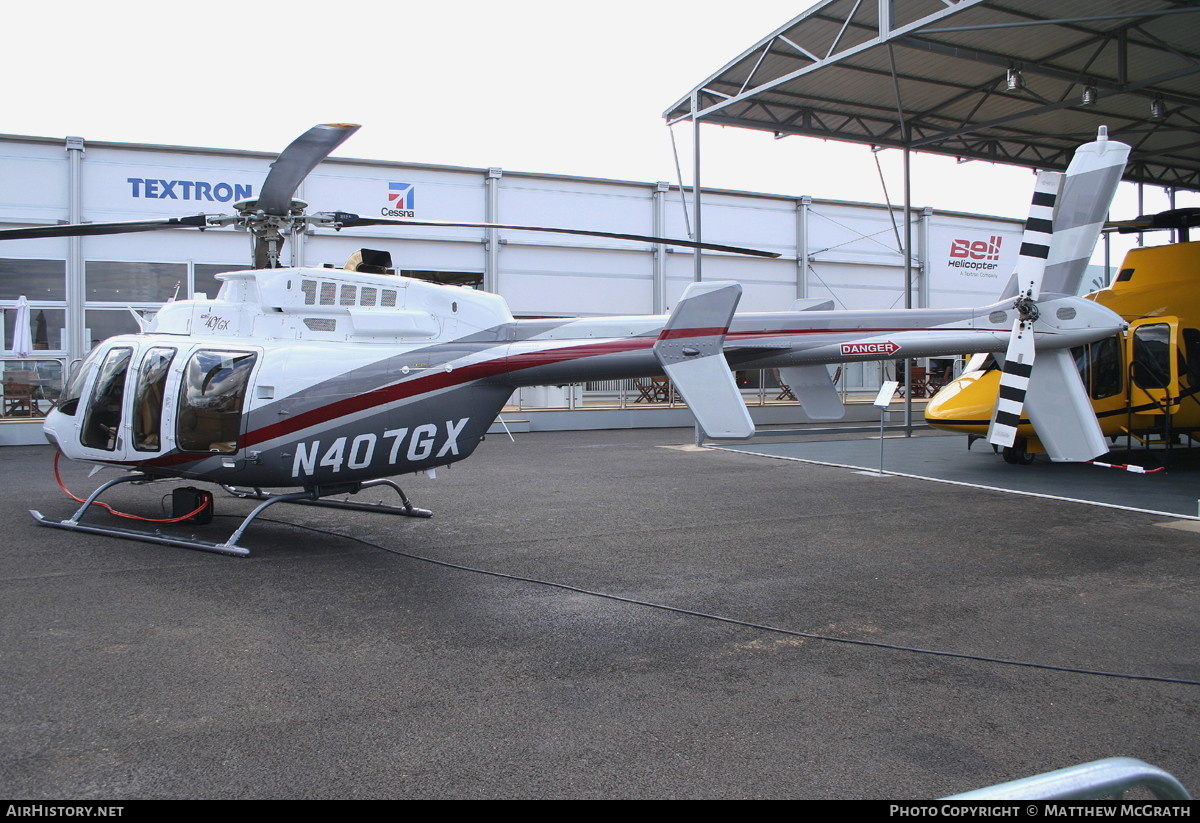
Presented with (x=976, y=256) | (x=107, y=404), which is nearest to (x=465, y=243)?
(x=107, y=404)

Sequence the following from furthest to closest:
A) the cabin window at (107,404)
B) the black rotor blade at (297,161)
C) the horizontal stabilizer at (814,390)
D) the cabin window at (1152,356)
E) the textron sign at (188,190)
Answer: the textron sign at (188,190) < the cabin window at (1152,356) < the cabin window at (107,404) < the horizontal stabilizer at (814,390) < the black rotor blade at (297,161)

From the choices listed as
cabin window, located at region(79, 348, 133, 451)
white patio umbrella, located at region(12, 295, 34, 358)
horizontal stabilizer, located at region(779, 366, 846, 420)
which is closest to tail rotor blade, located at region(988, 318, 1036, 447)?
horizontal stabilizer, located at region(779, 366, 846, 420)

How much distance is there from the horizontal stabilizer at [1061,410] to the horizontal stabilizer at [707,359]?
2523mm

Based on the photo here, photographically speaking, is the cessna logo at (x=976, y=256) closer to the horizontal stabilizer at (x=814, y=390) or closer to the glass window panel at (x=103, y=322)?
the horizontal stabilizer at (x=814, y=390)

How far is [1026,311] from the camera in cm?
670

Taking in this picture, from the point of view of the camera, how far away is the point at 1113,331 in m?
6.47

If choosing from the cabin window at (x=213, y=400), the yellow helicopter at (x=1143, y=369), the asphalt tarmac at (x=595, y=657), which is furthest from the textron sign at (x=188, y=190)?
the yellow helicopter at (x=1143, y=369)

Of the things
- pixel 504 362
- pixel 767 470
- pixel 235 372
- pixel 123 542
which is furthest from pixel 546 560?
pixel 767 470

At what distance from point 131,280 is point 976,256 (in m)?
28.1

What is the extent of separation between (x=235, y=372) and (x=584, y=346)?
306 cm

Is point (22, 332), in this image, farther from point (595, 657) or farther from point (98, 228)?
point (595, 657)

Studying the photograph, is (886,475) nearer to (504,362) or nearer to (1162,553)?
(1162,553)

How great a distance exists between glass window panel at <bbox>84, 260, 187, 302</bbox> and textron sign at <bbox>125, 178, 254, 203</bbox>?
1.81 m

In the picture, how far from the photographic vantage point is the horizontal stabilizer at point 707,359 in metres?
6.15
